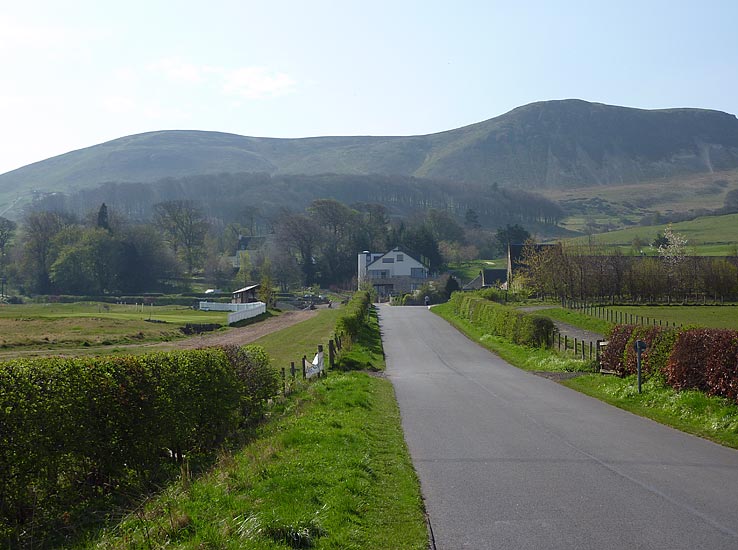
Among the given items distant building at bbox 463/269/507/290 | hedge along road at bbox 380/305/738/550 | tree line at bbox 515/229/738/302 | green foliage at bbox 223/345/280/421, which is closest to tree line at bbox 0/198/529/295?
distant building at bbox 463/269/507/290

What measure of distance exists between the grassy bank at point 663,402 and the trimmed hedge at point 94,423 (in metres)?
8.87

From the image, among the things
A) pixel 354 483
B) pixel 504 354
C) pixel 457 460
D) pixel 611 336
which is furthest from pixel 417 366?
pixel 354 483

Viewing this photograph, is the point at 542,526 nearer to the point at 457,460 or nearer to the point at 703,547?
the point at 703,547

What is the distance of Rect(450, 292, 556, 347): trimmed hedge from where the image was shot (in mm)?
33281

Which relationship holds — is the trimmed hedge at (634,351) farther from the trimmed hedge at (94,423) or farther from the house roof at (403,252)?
the house roof at (403,252)

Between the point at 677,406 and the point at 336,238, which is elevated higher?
the point at 336,238

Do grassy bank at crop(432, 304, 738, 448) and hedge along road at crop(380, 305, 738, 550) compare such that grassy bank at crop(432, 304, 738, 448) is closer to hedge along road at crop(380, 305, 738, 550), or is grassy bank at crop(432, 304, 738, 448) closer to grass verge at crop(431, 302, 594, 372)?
grass verge at crop(431, 302, 594, 372)

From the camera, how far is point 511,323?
38.1m

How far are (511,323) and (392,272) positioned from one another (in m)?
77.5

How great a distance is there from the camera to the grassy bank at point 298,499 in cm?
719

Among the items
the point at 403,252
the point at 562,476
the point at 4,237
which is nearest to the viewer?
the point at 562,476

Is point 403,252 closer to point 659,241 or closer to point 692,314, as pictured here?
point 659,241

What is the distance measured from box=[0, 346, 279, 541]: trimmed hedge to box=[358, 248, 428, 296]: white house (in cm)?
10117

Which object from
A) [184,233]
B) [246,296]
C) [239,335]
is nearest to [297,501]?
[239,335]
